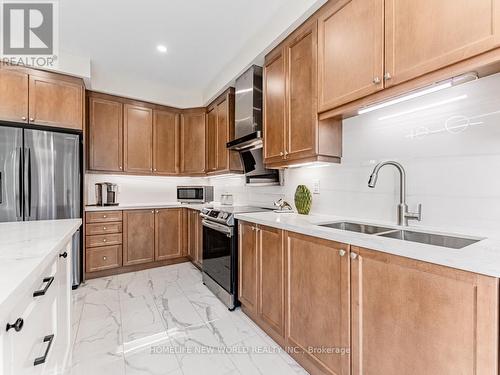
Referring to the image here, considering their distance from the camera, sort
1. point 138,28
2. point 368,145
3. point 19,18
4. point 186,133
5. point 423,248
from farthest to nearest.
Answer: point 186,133 < point 138,28 < point 19,18 < point 368,145 < point 423,248

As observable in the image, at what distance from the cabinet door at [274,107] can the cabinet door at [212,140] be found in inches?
56.3

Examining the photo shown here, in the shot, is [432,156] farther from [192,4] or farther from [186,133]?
[186,133]

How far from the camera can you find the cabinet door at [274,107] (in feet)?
7.27

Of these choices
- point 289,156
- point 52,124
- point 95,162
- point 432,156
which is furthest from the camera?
point 95,162

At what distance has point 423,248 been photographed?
39.3 inches

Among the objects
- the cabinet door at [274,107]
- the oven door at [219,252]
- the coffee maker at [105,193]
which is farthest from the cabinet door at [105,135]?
the cabinet door at [274,107]

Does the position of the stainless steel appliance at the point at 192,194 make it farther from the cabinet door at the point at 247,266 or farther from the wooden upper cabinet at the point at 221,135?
the cabinet door at the point at 247,266

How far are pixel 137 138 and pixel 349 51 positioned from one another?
124 inches

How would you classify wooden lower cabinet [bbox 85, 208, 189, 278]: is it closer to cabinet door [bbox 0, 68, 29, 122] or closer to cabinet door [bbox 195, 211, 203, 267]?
cabinet door [bbox 195, 211, 203, 267]

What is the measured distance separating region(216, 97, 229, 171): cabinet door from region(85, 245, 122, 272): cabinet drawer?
5.84 ft

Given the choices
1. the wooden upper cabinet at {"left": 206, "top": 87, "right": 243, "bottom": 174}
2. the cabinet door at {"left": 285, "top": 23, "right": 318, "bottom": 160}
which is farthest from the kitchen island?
the wooden upper cabinet at {"left": 206, "top": 87, "right": 243, "bottom": 174}

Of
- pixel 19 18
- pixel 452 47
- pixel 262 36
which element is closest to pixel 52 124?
pixel 19 18

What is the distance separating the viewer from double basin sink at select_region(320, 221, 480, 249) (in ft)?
4.17

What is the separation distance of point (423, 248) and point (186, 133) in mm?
3777
